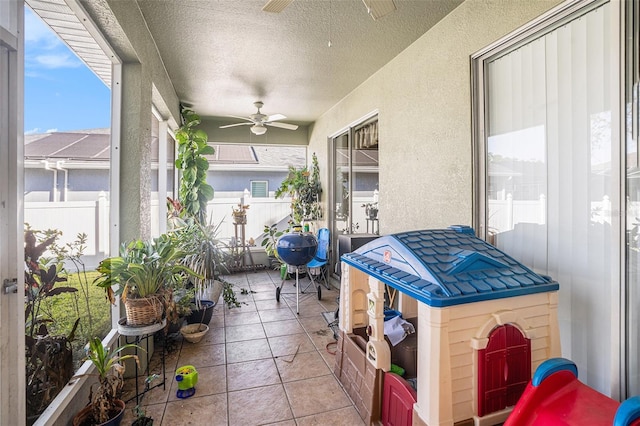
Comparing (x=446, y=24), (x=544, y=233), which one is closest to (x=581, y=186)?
(x=544, y=233)

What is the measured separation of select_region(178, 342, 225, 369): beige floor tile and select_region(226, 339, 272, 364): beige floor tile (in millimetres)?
69

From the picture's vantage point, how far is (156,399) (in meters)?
2.11

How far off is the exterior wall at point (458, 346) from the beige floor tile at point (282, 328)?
1.94 m

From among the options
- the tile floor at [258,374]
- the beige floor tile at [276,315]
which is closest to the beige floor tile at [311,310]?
the tile floor at [258,374]

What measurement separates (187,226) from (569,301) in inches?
142

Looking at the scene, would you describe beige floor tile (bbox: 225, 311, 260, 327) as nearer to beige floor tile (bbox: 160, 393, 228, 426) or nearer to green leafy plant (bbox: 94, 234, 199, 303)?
beige floor tile (bbox: 160, 393, 228, 426)

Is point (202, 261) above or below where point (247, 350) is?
above

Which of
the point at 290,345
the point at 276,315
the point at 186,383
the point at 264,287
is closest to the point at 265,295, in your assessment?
the point at 264,287

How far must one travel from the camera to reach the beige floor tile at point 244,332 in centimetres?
305

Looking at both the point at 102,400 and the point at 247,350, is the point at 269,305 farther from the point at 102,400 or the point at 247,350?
the point at 102,400

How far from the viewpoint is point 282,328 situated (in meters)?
3.28

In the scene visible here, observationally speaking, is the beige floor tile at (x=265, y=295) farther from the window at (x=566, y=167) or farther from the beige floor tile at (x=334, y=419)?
the window at (x=566, y=167)

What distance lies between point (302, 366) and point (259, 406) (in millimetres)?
553

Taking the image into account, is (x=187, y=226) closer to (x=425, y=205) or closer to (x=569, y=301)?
(x=425, y=205)
